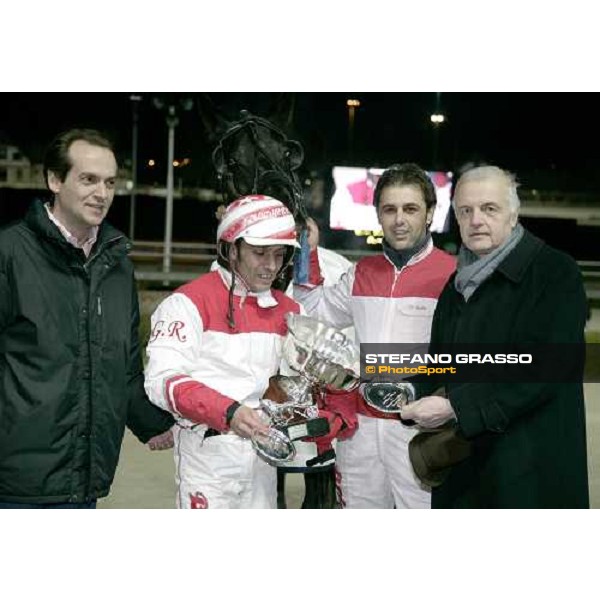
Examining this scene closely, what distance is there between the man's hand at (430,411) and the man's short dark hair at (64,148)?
0.99 metres

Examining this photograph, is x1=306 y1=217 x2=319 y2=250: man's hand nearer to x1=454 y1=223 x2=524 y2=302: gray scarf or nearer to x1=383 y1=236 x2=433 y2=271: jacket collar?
x1=383 y1=236 x2=433 y2=271: jacket collar

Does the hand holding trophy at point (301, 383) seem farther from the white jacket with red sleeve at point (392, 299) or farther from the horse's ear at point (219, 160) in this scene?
the horse's ear at point (219, 160)

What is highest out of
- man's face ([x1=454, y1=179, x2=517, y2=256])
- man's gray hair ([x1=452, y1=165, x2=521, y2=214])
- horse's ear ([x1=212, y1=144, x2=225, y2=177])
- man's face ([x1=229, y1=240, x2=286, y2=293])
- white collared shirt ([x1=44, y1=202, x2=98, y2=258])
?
horse's ear ([x1=212, y1=144, x2=225, y2=177])

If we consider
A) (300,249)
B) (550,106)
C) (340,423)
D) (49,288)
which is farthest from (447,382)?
(49,288)

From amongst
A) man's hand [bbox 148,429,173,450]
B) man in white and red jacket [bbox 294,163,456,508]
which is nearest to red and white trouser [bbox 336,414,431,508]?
man in white and red jacket [bbox 294,163,456,508]

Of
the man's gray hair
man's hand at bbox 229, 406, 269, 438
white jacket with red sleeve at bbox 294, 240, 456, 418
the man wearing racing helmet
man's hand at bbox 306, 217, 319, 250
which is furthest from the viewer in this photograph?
man's hand at bbox 306, 217, 319, 250

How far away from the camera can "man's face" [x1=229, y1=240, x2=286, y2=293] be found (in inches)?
94.3

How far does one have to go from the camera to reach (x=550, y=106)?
2.71 metres

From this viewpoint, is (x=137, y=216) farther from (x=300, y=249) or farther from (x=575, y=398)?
(x=575, y=398)

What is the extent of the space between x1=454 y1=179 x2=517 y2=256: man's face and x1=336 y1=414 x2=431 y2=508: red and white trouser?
1.74 feet

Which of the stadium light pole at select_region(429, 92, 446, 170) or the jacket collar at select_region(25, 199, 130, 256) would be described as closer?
the jacket collar at select_region(25, 199, 130, 256)

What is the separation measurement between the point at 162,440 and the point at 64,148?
78cm

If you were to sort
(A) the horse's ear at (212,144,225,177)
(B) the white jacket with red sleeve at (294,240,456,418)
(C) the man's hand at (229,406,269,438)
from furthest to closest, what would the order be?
(A) the horse's ear at (212,144,225,177), (B) the white jacket with red sleeve at (294,240,456,418), (C) the man's hand at (229,406,269,438)

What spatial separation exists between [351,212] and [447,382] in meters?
0.55
